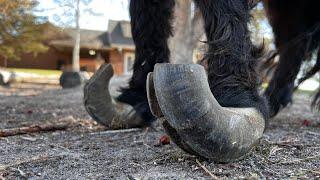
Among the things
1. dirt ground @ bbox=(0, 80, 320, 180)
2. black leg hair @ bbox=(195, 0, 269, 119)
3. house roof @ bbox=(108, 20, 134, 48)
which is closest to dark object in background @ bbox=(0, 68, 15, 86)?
dirt ground @ bbox=(0, 80, 320, 180)

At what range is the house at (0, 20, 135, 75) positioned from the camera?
21.5 m

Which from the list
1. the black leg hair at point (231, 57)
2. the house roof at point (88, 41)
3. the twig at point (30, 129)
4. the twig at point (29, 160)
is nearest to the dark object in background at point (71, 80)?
the twig at point (30, 129)

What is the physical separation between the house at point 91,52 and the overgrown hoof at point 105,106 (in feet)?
61.6

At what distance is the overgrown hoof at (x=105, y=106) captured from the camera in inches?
78.9

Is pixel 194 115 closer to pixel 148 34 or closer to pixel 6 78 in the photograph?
A: pixel 148 34

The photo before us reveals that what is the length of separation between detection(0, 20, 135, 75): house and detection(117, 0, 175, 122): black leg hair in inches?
739

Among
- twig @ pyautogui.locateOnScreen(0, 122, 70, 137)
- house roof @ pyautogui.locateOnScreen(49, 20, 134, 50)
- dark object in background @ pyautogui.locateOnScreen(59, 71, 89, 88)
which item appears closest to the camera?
twig @ pyautogui.locateOnScreen(0, 122, 70, 137)

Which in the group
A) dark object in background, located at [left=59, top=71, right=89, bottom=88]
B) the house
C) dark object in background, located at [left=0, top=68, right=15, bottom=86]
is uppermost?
dark object in background, located at [left=59, top=71, right=89, bottom=88]

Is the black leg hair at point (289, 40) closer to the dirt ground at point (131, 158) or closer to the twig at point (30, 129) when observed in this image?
the dirt ground at point (131, 158)

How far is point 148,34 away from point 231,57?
75 centimetres

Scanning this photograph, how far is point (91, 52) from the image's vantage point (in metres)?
22.7

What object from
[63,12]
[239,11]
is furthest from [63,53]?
[239,11]

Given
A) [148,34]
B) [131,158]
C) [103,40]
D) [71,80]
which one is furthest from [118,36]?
[131,158]

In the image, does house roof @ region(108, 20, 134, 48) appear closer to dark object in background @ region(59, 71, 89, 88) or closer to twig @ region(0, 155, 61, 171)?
dark object in background @ region(59, 71, 89, 88)
